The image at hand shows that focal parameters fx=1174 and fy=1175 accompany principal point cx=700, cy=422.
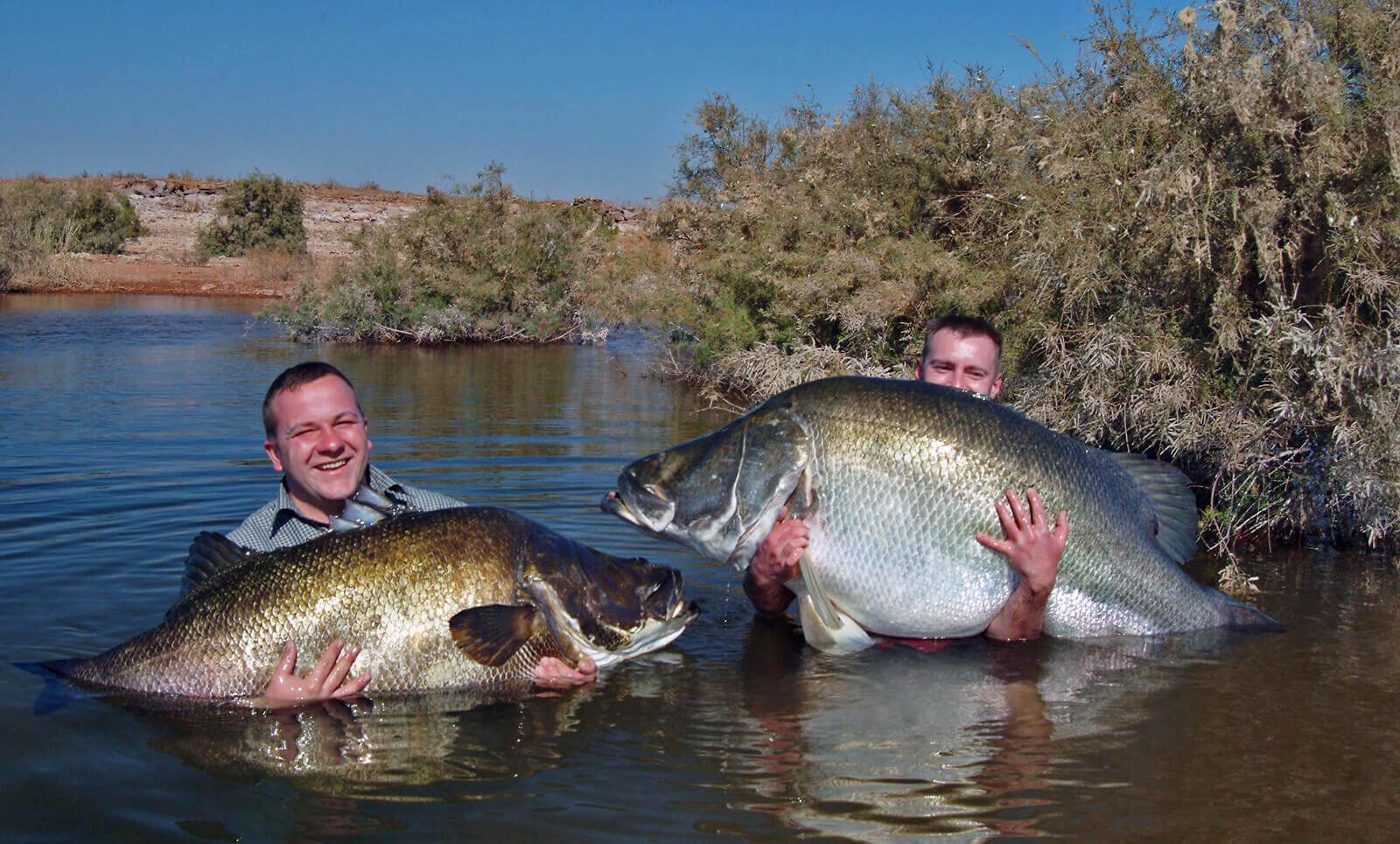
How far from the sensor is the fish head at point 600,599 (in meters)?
4.29

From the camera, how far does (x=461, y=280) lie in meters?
22.3

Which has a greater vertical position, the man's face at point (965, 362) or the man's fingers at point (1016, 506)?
the man's face at point (965, 362)

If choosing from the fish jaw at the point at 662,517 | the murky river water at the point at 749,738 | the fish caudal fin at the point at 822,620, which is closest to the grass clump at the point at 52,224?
the murky river water at the point at 749,738

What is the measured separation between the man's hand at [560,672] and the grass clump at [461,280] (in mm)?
17738

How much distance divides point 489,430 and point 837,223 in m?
5.36

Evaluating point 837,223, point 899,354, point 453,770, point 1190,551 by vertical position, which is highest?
point 837,223

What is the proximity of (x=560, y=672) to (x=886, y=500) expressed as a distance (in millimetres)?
1406

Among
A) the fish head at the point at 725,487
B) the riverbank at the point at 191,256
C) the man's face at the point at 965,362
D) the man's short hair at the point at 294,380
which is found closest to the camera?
the fish head at the point at 725,487

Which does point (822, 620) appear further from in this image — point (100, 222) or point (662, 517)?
point (100, 222)

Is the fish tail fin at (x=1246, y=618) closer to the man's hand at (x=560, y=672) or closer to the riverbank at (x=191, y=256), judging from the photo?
the man's hand at (x=560, y=672)

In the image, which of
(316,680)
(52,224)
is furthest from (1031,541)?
(52,224)

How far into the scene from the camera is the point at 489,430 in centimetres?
1171

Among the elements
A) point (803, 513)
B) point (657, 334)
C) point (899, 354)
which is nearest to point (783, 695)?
point (803, 513)

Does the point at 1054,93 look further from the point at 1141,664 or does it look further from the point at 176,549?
the point at 176,549
